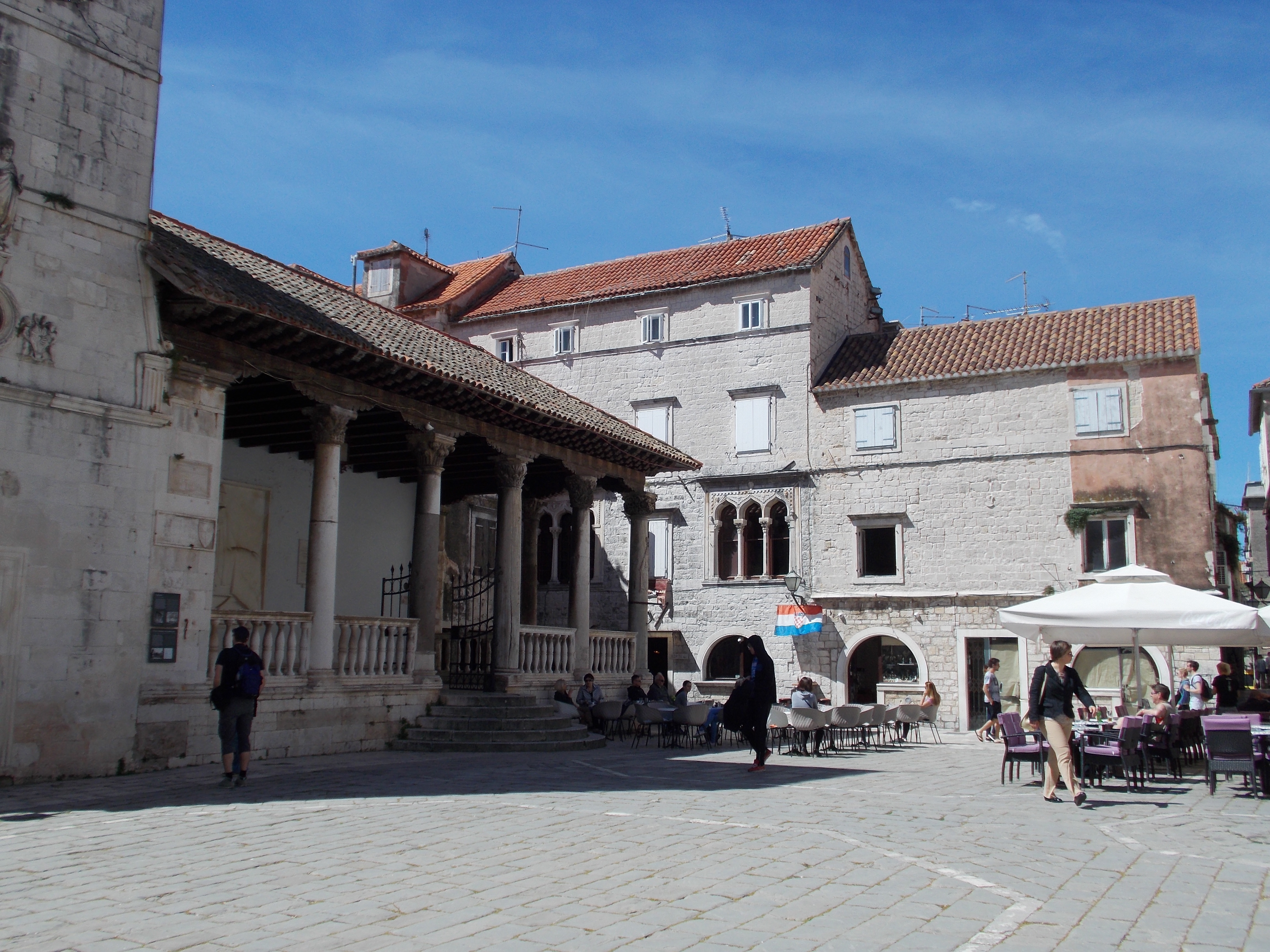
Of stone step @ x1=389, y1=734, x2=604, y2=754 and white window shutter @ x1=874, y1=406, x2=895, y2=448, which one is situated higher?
white window shutter @ x1=874, y1=406, x2=895, y2=448

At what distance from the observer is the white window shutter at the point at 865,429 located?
80.6 feet

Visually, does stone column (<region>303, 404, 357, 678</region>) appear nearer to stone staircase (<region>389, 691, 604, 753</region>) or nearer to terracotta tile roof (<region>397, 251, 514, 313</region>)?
stone staircase (<region>389, 691, 604, 753</region>)

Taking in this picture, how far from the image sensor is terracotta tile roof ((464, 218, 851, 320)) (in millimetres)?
26406

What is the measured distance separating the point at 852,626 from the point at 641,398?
7827 millimetres

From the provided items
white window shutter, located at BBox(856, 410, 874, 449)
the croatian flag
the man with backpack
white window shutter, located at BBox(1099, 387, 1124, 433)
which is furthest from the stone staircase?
white window shutter, located at BBox(1099, 387, 1124, 433)

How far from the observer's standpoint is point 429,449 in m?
15.7

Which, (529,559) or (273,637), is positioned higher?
(529,559)

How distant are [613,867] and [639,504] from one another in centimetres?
1474

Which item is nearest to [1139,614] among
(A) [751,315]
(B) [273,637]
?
(B) [273,637]

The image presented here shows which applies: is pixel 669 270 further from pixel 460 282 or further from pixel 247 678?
pixel 247 678

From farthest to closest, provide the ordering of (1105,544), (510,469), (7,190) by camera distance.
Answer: (1105,544)
(510,469)
(7,190)

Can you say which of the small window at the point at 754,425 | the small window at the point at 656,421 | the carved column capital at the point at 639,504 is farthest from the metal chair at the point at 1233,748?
the small window at the point at 656,421

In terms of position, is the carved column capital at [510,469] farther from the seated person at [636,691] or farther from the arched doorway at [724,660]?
the arched doorway at [724,660]

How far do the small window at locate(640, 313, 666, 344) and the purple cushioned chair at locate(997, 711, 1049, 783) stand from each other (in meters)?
16.8
